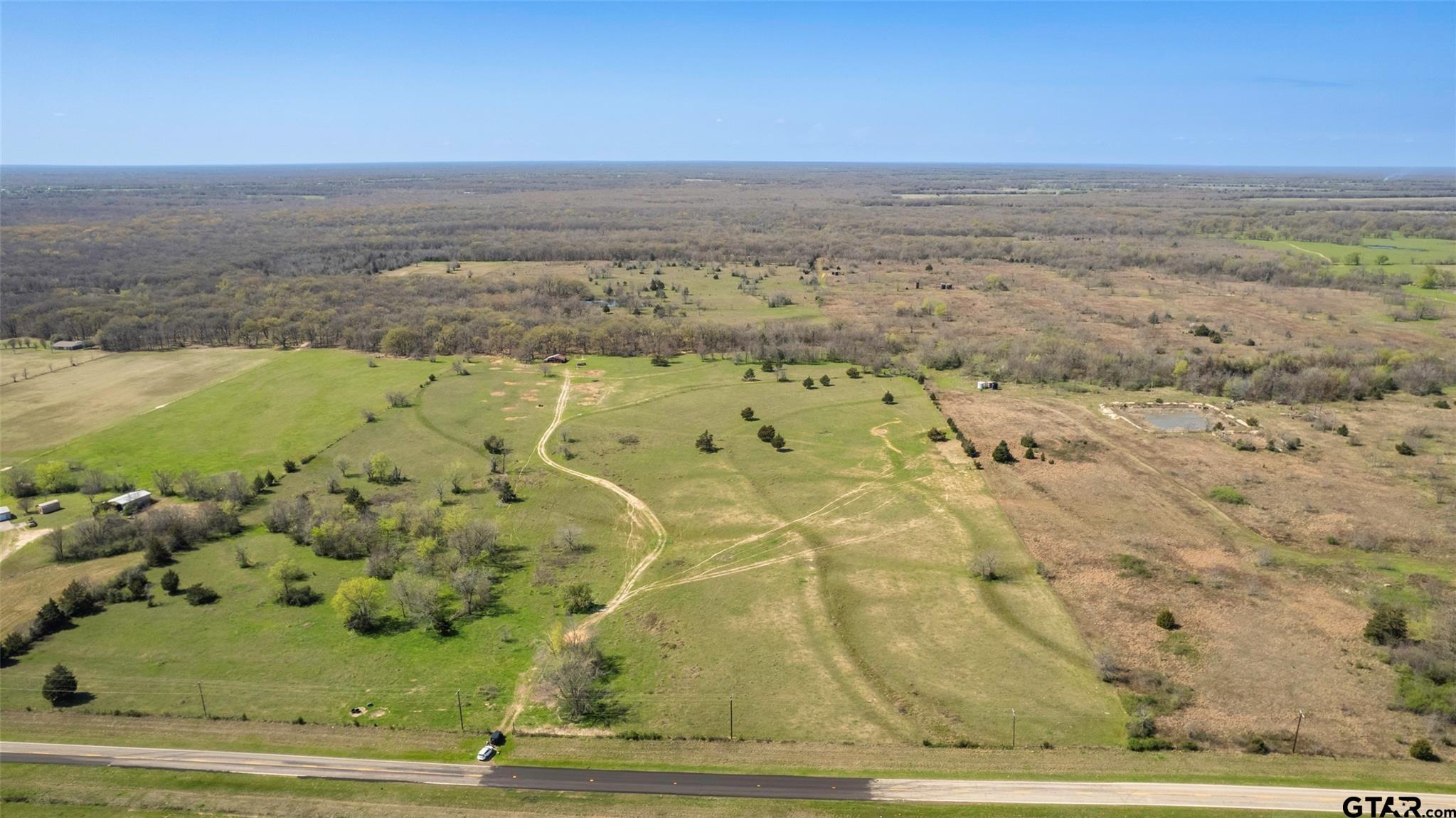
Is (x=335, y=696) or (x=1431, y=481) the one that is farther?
(x=1431, y=481)

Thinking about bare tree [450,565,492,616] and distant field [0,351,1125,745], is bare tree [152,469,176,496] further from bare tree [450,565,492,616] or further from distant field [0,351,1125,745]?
bare tree [450,565,492,616]

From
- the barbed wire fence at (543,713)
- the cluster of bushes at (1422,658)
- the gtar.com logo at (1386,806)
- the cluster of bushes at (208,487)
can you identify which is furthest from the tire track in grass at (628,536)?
the cluster of bushes at (1422,658)

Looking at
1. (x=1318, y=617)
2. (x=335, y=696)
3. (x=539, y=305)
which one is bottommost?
(x=335, y=696)

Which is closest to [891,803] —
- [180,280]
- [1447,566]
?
[1447,566]

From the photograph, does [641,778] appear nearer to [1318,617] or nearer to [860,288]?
[1318,617]

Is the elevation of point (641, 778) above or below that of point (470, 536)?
below

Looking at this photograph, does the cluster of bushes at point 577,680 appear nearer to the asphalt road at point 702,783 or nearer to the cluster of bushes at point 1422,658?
the asphalt road at point 702,783

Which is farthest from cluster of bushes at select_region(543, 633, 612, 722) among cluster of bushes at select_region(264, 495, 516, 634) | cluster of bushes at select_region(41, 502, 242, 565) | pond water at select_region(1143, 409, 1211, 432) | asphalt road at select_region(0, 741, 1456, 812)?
pond water at select_region(1143, 409, 1211, 432)
